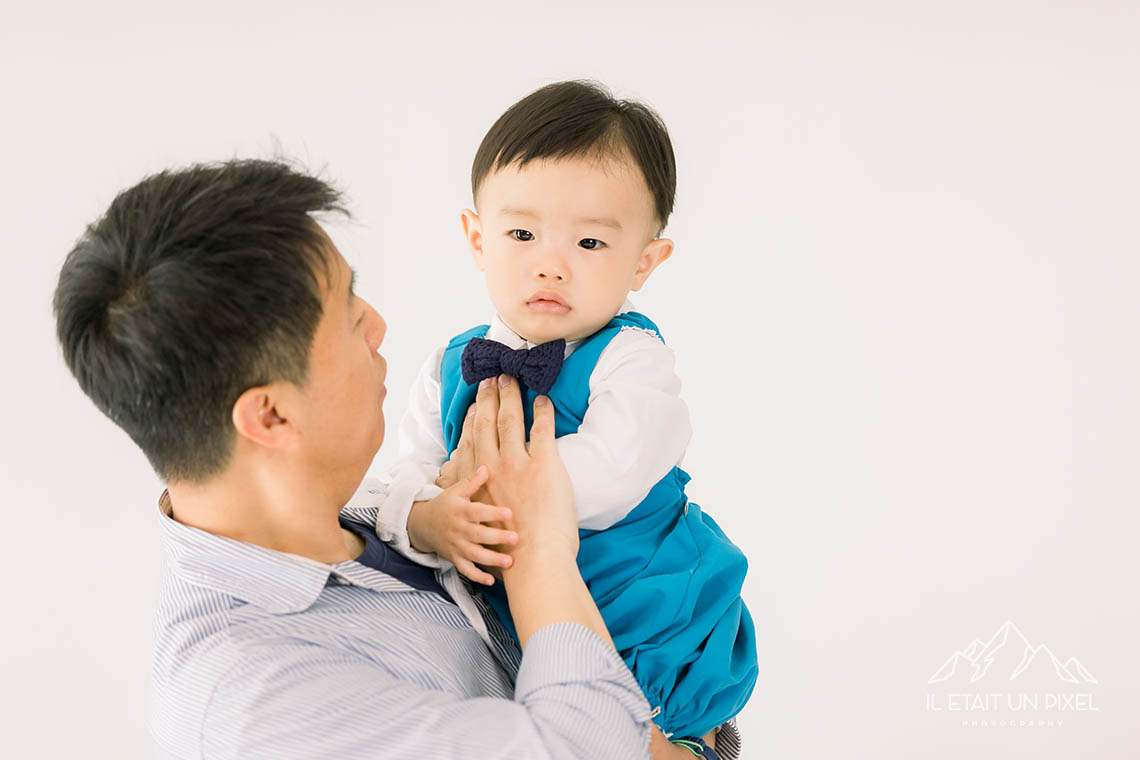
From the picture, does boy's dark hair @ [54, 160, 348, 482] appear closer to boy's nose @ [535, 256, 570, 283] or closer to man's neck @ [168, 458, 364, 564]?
man's neck @ [168, 458, 364, 564]

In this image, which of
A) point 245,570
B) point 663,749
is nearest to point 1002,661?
point 663,749

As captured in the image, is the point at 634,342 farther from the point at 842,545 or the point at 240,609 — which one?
the point at 842,545

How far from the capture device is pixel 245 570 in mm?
1353

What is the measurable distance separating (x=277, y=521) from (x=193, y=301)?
330 mm

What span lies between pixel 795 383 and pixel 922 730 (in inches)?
47.0

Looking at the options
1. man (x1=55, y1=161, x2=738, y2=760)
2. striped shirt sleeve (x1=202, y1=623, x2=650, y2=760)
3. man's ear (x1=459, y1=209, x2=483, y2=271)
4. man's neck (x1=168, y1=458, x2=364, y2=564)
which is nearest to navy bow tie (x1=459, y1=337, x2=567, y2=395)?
man's ear (x1=459, y1=209, x2=483, y2=271)

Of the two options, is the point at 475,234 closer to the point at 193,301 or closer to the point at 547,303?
the point at 547,303

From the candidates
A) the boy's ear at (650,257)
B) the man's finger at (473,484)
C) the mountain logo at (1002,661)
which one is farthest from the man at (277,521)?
the mountain logo at (1002,661)

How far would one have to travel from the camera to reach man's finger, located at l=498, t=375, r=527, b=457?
163 cm

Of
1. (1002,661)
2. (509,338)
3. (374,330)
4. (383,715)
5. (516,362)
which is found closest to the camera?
(383,715)

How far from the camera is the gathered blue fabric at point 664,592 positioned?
1.68m

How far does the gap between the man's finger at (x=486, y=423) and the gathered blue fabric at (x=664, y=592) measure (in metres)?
0.06

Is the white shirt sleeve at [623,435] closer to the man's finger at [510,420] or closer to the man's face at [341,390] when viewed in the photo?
the man's finger at [510,420]

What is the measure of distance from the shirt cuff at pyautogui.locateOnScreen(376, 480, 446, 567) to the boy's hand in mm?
13
